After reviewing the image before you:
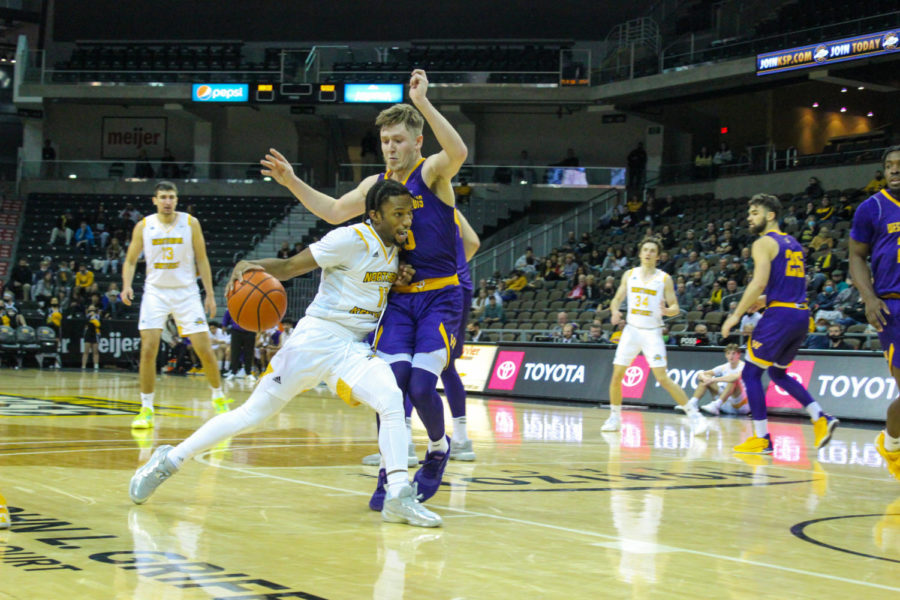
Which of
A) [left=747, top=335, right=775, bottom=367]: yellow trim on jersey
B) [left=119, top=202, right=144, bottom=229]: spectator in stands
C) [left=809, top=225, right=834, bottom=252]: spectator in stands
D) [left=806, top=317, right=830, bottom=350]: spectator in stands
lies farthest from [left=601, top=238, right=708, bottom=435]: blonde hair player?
[left=119, top=202, right=144, bottom=229]: spectator in stands

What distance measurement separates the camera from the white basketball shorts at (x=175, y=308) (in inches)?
365

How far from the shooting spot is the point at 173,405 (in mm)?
11672

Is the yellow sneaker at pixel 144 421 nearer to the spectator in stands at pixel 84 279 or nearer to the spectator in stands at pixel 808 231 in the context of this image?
the spectator in stands at pixel 808 231

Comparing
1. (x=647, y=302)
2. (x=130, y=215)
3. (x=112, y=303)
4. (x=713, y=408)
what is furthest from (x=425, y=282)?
(x=130, y=215)

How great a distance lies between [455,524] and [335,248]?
140 cm

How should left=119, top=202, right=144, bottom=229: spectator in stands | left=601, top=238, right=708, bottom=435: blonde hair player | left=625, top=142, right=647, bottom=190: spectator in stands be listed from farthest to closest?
1. left=119, top=202, right=144, bottom=229: spectator in stands
2. left=625, top=142, right=647, bottom=190: spectator in stands
3. left=601, top=238, right=708, bottom=435: blonde hair player

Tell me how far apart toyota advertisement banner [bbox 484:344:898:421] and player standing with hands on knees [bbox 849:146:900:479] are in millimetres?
6485

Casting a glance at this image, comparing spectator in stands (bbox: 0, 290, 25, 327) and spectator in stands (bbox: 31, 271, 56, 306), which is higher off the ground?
spectator in stands (bbox: 31, 271, 56, 306)

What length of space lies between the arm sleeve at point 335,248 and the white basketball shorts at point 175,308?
4865 mm

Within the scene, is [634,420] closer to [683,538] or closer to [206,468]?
[206,468]

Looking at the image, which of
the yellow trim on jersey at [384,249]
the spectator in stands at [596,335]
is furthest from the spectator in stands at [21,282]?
the yellow trim on jersey at [384,249]

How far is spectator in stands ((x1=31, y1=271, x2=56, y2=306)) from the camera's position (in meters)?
27.0

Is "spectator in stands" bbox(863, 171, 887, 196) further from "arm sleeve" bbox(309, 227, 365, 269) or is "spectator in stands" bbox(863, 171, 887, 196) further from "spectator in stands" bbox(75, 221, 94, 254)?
"spectator in stands" bbox(75, 221, 94, 254)

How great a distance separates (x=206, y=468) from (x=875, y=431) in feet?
28.9
